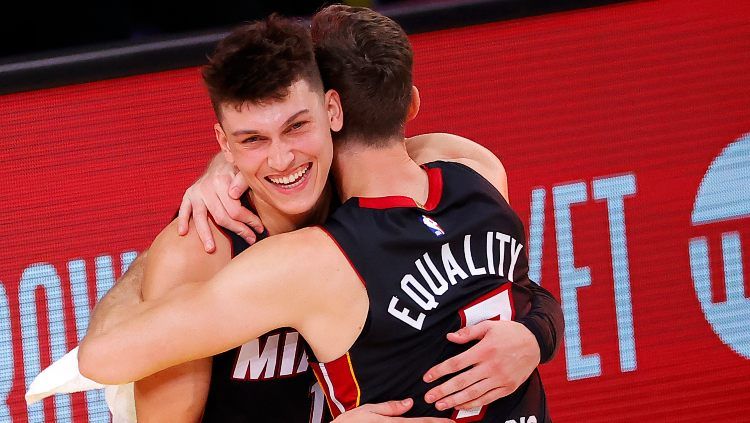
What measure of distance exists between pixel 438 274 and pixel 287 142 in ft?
1.41

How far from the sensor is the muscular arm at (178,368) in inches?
101

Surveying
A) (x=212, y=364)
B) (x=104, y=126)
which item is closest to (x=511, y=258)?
(x=212, y=364)

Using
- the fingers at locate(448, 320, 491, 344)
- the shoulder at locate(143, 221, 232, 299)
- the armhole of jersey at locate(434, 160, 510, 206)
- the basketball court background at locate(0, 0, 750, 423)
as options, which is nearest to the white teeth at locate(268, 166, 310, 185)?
the shoulder at locate(143, 221, 232, 299)

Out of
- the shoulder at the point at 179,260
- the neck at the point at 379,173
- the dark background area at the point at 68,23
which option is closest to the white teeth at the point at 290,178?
the neck at the point at 379,173

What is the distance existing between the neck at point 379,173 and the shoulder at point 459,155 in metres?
0.25

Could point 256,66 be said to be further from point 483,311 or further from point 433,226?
point 483,311

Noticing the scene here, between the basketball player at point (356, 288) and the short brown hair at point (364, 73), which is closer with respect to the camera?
the basketball player at point (356, 288)

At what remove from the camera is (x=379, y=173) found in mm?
2541

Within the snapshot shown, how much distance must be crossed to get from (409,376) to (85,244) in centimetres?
134

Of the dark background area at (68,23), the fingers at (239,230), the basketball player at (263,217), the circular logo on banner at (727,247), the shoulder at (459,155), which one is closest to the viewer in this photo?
the basketball player at (263,217)

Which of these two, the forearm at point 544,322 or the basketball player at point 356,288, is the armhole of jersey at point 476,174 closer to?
the basketball player at point 356,288

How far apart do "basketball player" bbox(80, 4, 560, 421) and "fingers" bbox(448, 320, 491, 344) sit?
0.03 metres

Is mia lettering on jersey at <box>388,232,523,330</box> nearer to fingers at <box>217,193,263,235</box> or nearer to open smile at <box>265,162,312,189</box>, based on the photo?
open smile at <box>265,162,312,189</box>

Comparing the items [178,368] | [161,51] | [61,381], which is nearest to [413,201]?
[178,368]
